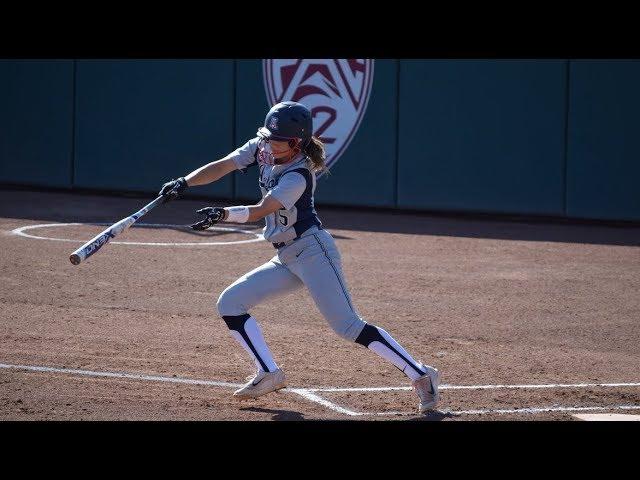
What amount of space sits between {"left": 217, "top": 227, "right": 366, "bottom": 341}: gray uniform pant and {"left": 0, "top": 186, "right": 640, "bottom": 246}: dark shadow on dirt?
7759 mm

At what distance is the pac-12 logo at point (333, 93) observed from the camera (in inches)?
674

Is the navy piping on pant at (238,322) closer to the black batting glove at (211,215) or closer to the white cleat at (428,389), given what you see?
the black batting glove at (211,215)

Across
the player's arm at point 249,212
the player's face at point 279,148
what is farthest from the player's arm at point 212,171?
the player's arm at point 249,212

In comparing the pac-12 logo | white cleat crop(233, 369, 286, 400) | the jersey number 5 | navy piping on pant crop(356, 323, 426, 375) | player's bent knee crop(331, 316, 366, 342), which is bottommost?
white cleat crop(233, 369, 286, 400)

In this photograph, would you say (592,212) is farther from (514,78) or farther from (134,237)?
(134,237)

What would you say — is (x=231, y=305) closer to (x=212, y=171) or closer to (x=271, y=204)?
(x=271, y=204)

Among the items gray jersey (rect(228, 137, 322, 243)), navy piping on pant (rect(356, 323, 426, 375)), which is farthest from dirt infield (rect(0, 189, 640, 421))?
gray jersey (rect(228, 137, 322, 243))

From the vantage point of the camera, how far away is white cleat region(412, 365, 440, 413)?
6934 mm

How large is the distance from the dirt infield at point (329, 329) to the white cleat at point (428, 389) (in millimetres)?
114

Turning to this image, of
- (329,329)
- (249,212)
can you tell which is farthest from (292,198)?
(329,329)

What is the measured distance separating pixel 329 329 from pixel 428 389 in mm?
2785

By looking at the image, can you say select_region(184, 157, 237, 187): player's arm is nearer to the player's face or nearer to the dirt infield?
the player's face

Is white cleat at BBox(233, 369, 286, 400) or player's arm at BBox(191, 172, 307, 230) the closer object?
player's arm at BBox(191, 172, 307, 230)

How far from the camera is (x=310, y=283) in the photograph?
6.91 metres
